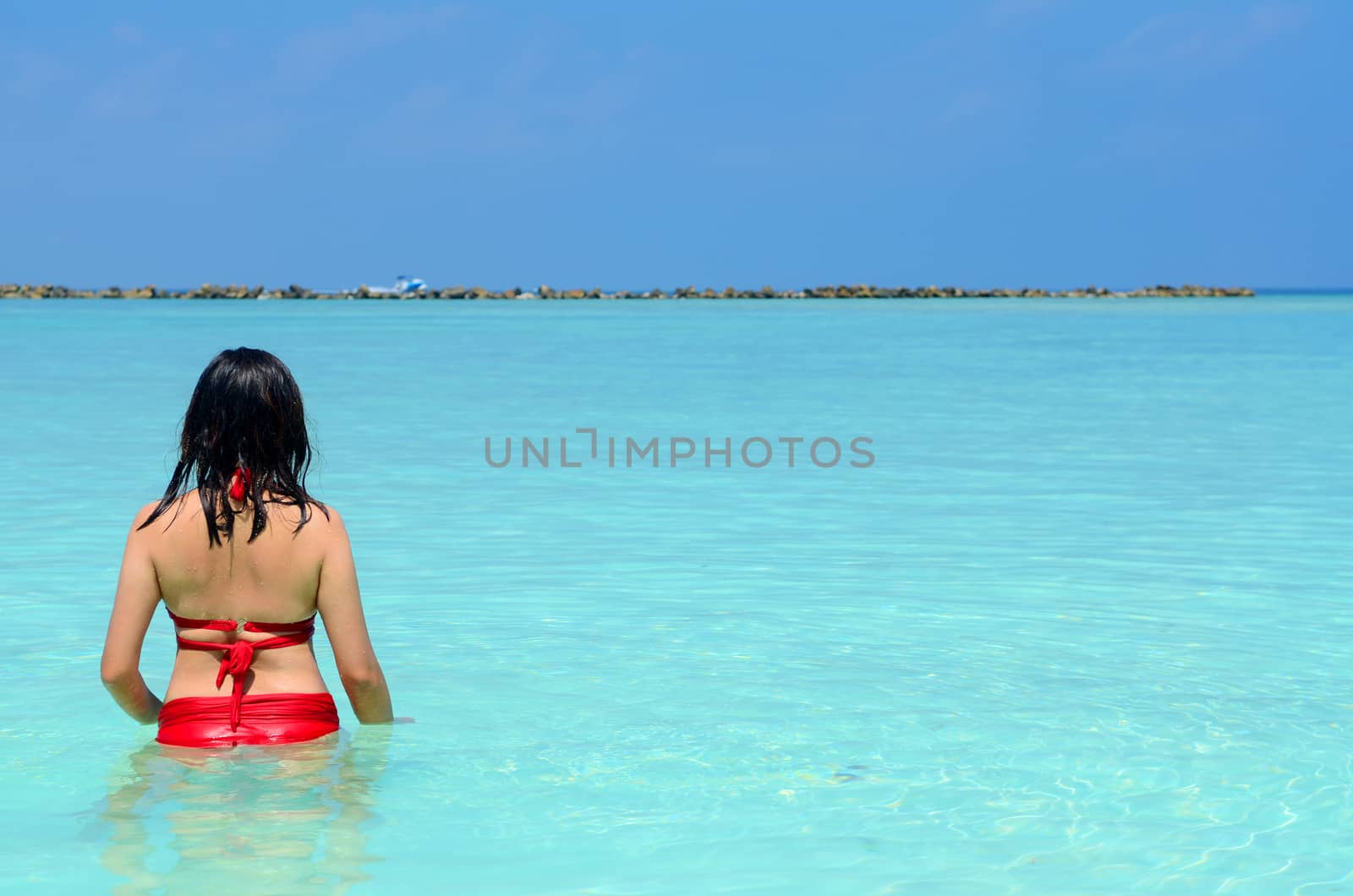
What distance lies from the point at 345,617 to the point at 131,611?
541 millimetres

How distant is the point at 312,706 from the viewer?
4.24 meters

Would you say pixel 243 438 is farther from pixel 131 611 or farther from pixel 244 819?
pixel 244 819

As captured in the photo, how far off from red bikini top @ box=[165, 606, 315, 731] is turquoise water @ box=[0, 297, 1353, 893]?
232mm

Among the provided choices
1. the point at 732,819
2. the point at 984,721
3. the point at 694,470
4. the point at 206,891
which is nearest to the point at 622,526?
the point at 694,470

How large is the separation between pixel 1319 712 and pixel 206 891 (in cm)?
407

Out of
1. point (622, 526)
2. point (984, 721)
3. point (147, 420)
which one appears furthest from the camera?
point (147, 420)

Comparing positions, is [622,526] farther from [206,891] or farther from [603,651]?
[206,891]

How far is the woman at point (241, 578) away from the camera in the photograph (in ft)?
12.6

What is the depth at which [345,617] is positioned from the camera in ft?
13.1

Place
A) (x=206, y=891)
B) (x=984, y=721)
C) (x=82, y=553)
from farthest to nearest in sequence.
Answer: (x=82, y=553) → (x=984, y=721) → (x=206, y=891)

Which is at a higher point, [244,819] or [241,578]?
[241,578]

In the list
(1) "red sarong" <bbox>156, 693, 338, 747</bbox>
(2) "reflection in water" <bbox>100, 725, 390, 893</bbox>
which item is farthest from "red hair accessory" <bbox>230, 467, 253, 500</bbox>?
(2) "reflection in water" <bbox>100, 725, 390, 893</bbox>

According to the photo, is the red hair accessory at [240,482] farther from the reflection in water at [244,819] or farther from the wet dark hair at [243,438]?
the reflection in water at [244,819]

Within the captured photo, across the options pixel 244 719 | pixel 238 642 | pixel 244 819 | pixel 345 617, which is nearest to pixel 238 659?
pixel 238 642
